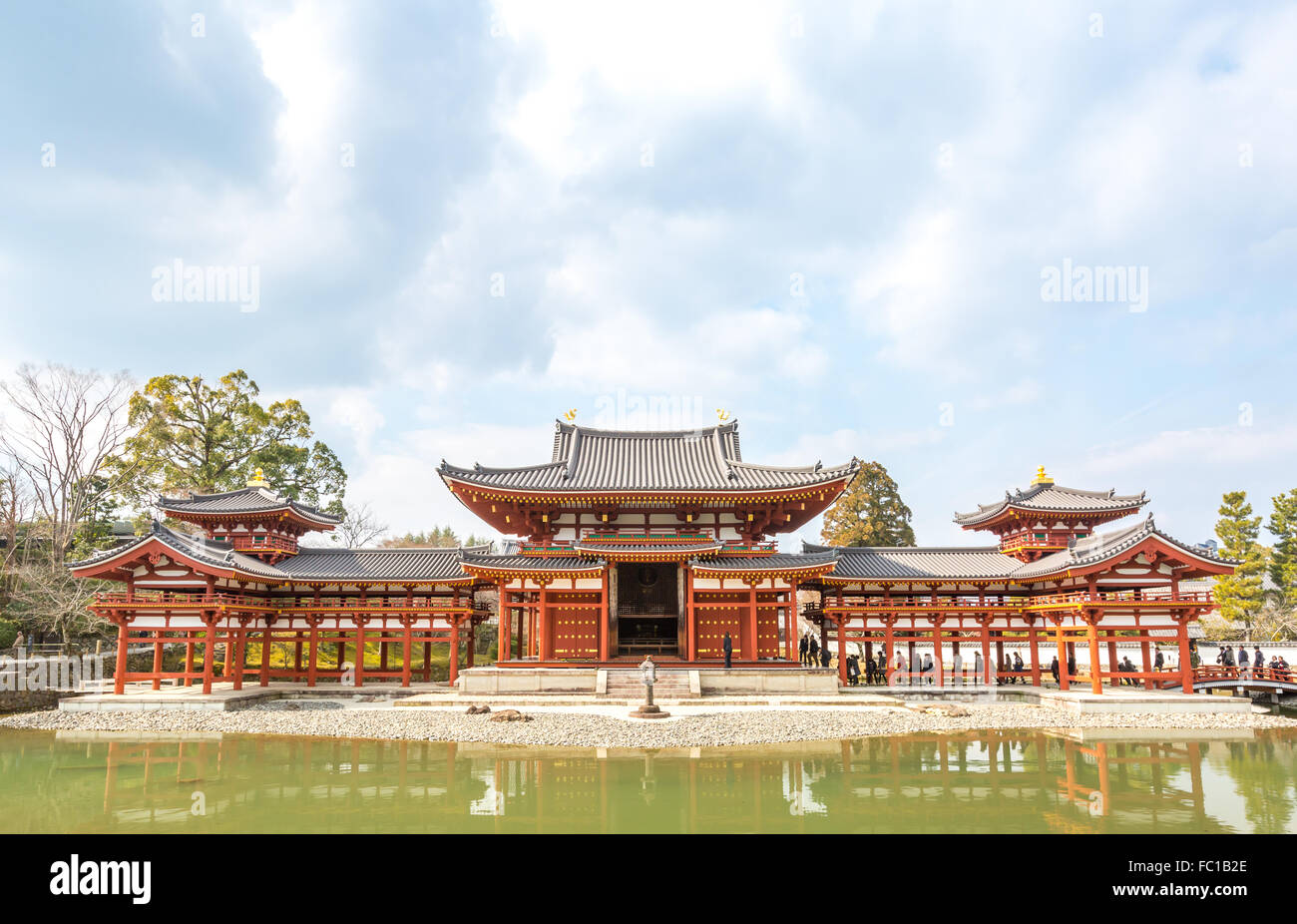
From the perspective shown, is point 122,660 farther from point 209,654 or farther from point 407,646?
point 407,646

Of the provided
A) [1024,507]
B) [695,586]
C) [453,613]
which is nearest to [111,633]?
[453,613]

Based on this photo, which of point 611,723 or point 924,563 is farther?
point 924,563

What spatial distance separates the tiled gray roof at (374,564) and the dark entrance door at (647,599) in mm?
6037

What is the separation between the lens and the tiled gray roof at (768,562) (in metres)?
22.9

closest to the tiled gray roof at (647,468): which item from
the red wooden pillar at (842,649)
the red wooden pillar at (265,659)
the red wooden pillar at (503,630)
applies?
the red wooden pillar at (503,630)

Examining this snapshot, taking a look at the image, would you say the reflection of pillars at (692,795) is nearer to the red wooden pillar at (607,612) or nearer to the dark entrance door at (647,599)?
the red wooden pillar at (607,612)

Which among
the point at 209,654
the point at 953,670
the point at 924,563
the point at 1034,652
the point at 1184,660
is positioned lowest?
the point at 953,670

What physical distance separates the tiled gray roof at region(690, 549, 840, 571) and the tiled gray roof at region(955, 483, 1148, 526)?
23.3ft

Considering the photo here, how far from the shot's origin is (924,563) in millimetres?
26188

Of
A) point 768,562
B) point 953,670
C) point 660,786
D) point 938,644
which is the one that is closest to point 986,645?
point 938,644

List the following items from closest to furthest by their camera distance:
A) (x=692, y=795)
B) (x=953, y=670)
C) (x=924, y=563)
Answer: (x=692, y=795), (x=924, y=563), (x=953, y=670)

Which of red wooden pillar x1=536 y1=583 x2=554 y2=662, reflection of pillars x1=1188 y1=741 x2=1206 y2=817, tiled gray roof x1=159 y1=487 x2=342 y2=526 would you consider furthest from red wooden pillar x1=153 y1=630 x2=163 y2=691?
reflection of pillars x1=1188 y1=741 x2=1206 y2=817

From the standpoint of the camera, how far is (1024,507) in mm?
25656

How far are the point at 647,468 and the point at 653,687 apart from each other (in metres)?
9.11
